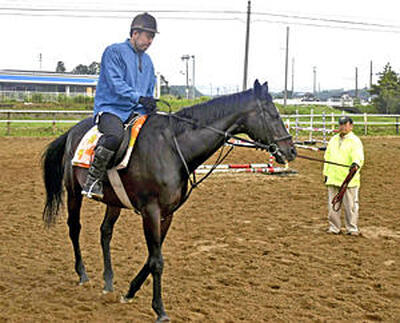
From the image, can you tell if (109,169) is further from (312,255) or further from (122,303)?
(312,255)

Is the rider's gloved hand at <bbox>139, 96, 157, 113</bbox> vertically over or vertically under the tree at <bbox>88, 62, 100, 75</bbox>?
under

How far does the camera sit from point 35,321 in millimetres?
4246

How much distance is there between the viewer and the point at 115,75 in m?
4.72

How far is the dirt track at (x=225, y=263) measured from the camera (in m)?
4.56

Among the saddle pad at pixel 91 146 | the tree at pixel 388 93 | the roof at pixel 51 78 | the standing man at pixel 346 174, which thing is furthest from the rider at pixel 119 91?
the roof at pixel 51 78

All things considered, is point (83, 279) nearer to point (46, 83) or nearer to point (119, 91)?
point (119, 91)

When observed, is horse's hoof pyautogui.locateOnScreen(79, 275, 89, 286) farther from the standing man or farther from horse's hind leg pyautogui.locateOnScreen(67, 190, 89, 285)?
the standing man

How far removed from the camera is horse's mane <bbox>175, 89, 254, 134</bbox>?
4.52 metres

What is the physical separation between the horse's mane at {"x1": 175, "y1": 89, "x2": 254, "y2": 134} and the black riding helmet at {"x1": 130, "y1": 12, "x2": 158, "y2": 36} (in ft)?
3.01

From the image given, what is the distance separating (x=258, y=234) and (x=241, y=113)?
3288 mm

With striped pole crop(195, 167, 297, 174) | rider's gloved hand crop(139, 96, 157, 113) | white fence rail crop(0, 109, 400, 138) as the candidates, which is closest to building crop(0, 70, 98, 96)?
white fence rail crop(0, 109, 400, 138)

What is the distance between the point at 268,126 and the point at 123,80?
1.55m

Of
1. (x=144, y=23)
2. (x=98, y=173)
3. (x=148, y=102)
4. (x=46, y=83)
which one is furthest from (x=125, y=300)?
(x=46, y=83)

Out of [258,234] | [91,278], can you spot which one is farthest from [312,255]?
[91,278]
